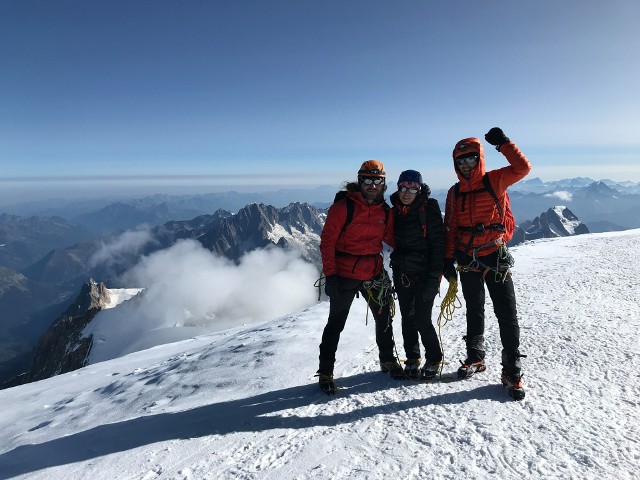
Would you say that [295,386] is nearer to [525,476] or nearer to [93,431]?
[93,431]

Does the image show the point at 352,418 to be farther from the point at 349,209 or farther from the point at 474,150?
the point at 474,150

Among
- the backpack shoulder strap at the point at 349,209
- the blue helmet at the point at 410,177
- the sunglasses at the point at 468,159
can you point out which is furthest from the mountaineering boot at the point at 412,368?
the sunglasses at the point at 468,159

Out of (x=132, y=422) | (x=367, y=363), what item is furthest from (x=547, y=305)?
(x=132, y=422)

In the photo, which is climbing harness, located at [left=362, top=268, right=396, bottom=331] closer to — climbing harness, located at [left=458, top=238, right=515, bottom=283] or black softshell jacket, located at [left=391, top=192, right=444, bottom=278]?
black softshell jacket, located at [left=391, top=192, right=444, bottom=278]

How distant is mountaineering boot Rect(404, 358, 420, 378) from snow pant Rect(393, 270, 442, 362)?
75 millimetres

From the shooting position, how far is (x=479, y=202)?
6.22 metres

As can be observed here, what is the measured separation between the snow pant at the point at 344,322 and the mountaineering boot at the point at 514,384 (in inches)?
78.5

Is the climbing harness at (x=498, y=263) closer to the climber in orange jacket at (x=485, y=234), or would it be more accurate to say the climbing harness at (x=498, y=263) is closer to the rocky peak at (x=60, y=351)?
the climber in orange jacket at (x=485, y=234)

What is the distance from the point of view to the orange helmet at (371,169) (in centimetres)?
617

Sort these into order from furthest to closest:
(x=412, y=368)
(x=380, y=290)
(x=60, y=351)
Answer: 1. (x=60, y=351)
2. (x=412, y=368)
3. (x=380, y=290)

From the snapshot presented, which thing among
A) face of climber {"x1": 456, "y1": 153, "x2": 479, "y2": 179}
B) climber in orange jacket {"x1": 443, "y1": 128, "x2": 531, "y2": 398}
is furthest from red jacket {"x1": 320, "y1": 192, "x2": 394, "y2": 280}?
face of climber {"x1": 456, "y1": 153, "x2": 479, "y2": 179}

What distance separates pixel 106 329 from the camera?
Result: 13038cm

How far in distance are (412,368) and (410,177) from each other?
355 cm

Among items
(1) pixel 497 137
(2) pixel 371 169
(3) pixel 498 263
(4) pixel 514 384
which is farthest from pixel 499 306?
(2) pixel 371 169
